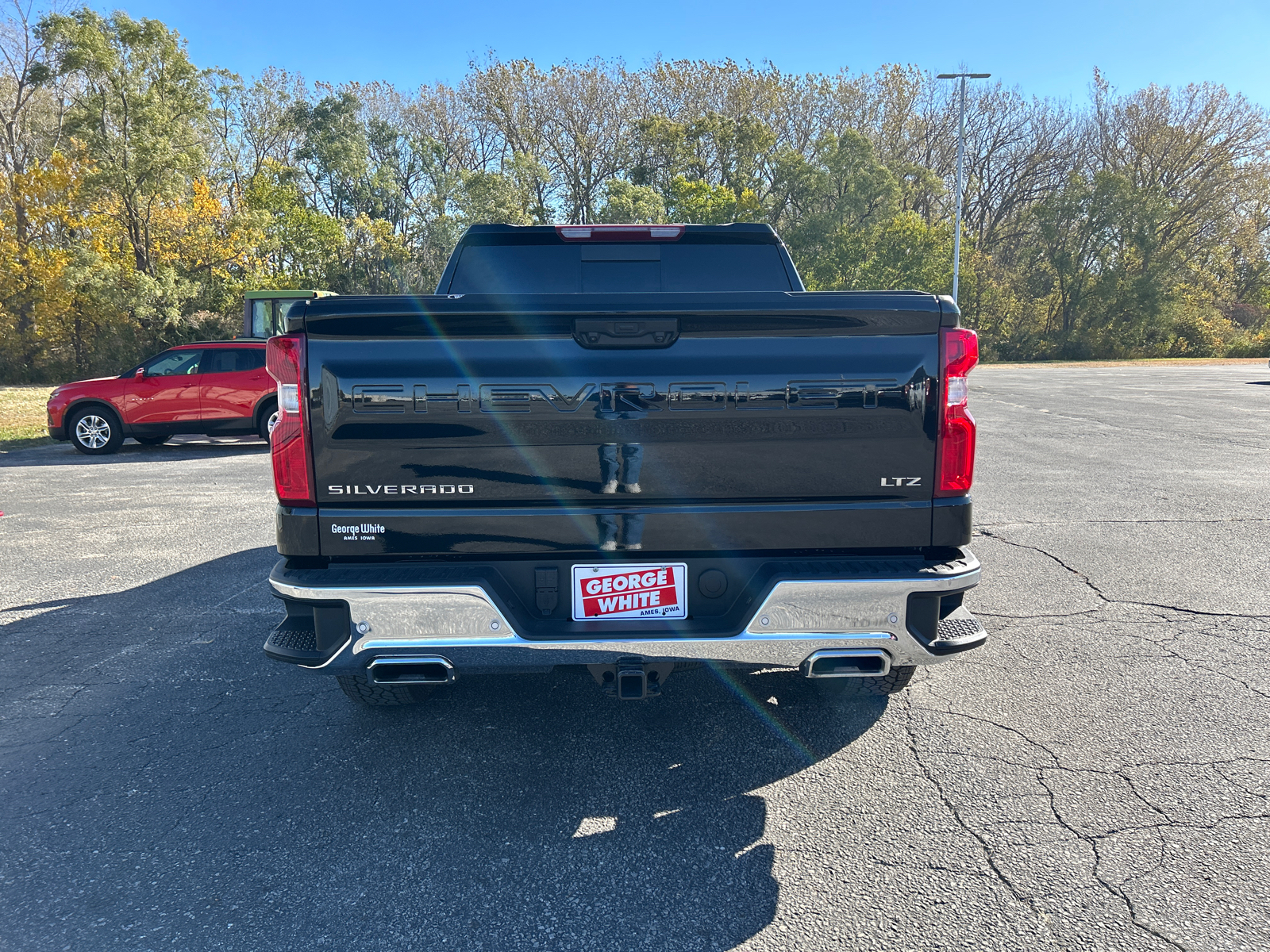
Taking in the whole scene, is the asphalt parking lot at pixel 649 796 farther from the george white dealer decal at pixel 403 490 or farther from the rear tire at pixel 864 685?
the george white dealer decal at pixel 403 490

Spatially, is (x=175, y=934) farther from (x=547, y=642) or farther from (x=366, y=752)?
(x=547, y=642)

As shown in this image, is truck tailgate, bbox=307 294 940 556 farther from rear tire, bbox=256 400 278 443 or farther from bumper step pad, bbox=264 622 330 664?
rear tire, bbox=256 400 278 443

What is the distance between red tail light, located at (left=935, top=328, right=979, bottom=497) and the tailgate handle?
908 millimetres

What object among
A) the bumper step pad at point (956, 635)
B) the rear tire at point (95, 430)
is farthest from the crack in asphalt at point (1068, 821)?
the rear tire at point (95, 430)

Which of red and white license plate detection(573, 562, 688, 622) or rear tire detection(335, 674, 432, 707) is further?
rear tire detection(335, 674, 432, 707)

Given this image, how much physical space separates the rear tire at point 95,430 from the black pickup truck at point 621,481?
12.2 meters

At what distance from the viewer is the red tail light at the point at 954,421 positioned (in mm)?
2777

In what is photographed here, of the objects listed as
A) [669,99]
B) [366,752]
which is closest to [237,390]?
[366,752]

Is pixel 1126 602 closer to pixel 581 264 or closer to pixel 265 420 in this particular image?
pixel 581 264

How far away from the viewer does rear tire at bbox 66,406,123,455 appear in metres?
12.8

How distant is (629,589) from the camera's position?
280 cm

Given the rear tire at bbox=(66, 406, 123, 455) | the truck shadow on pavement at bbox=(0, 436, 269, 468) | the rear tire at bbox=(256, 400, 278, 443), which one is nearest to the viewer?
the truck shadow on pavement at bbox=(0, 436, 269, 468)

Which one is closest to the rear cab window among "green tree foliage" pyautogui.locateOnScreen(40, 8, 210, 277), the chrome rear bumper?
the chrome rear bumper

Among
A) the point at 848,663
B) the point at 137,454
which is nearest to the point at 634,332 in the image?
the point at 848,663
